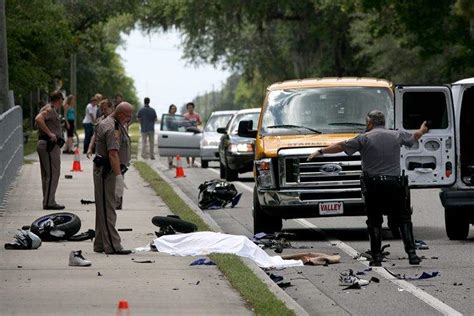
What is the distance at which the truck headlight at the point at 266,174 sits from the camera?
64.2ft

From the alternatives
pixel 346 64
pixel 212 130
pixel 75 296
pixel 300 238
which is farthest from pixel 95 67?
pixel 75 296

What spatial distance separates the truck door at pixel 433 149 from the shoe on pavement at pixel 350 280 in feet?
14.0

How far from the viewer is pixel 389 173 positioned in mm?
16484

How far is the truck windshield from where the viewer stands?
20.5 m

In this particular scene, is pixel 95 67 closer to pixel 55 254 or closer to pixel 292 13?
pixel 292 13

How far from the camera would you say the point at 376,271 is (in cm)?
1589

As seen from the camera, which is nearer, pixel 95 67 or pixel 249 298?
pixel 249 298

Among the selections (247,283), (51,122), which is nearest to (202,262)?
(247,283)

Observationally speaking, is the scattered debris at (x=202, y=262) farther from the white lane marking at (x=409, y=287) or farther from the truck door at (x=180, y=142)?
the truck door at (x=180, y=142)

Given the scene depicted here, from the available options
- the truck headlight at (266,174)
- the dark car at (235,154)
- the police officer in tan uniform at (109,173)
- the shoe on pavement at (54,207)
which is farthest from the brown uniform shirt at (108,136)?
the dark car at (235,154)

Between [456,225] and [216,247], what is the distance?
3.91 m

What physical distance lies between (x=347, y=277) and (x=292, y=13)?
55.9 metres

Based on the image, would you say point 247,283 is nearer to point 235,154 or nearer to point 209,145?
point 235,154

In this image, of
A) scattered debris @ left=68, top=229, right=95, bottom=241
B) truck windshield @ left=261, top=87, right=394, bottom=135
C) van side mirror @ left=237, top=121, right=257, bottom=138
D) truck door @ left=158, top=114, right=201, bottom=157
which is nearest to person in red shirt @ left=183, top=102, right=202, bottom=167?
truck door @ left=158, top=114, right=201, bottom=157
